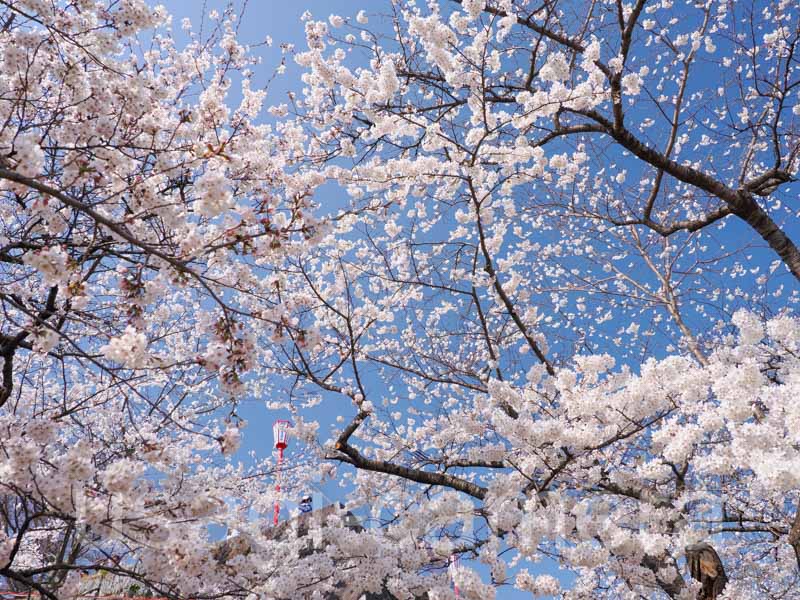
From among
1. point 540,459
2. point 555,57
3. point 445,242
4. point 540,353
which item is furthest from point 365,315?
point 555,57

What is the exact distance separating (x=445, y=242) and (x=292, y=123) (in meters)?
2.29

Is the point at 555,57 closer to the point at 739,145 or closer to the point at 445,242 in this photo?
the point at 445,242

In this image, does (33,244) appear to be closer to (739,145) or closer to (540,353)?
(540,353)

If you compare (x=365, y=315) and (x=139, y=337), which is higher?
(x=365, y=315)

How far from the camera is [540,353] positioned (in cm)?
513

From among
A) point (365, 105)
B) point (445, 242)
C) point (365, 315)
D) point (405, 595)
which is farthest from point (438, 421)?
point (365, 105)

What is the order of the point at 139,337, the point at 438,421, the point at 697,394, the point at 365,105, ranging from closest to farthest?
the point at 139,337
the point at 697,394
the point at 365,105
the point at 438,421

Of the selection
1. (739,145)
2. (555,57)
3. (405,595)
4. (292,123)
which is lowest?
(405,595)

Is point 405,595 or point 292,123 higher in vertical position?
point 292,123

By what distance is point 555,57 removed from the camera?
3.93 meters

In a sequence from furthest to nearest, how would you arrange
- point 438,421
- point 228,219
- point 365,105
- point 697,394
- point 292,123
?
point 438,421 → point 292,123 → point 365,105 → point 228,219 → point 697,394

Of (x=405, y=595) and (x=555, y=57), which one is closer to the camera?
(x=405, y=595)

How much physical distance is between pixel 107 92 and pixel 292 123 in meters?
2.80

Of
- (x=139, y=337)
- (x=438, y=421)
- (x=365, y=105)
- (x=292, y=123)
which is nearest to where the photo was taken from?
(x=139, y=337)
